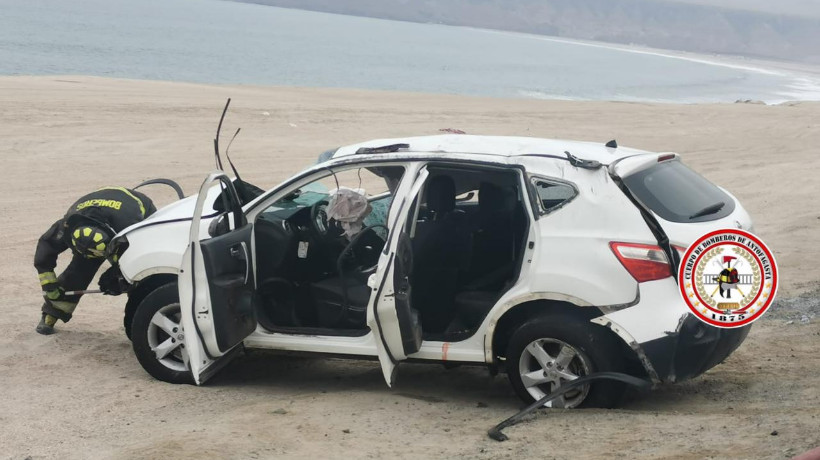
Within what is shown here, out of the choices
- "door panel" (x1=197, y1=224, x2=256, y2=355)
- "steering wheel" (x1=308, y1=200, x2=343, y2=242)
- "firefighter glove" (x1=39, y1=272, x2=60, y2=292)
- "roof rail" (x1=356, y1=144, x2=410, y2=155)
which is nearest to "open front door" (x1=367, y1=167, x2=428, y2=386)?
"roof rail" (x1=356, y1=144, x2=410, y2=155)

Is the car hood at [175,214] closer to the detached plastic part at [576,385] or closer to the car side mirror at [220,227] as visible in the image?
the car side mirror at [220,227]

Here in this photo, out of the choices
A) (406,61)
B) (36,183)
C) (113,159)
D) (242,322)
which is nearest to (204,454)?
(242,322)

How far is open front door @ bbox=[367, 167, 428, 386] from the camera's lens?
19.3 ft

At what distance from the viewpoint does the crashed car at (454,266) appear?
567 centimetres

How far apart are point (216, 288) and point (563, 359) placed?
7.18ft

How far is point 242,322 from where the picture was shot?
6.42 m

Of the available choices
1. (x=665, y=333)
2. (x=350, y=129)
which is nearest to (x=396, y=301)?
(x=665, y=333)

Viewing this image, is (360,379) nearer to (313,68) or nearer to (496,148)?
(496,148)

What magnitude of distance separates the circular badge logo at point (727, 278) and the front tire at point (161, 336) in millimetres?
3326

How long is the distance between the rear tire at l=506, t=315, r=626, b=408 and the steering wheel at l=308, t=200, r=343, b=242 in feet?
5.51

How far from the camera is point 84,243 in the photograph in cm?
737

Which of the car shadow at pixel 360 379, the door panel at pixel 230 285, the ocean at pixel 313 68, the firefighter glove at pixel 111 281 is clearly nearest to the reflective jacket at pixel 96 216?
the firefighter glove at pixel 111 281

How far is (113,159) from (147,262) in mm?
10774

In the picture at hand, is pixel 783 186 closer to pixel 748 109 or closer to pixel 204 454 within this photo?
pixel 204 454
